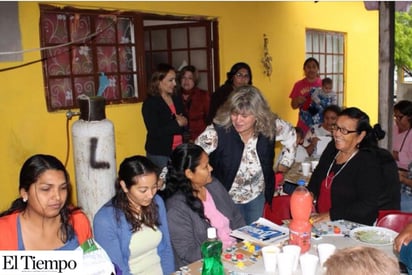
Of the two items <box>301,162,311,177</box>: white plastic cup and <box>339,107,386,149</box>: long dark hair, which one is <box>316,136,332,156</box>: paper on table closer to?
<box>301,162,311,177</box>: white plastic cup

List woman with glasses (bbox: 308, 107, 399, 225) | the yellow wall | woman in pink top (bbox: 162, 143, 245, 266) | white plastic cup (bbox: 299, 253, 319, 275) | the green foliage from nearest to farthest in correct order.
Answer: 1. white plastic cup (bbox: 299, 253, 319, 275)
2. woman in pink top (bbox: 162, 143, 245, 266)
3. woman with glasses (bbox: 308, 107, 399, 225)
4. the yellow wall
5. the green foliage

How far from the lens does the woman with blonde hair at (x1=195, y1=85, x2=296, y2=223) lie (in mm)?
3154

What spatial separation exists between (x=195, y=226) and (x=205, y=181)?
0.27 metres

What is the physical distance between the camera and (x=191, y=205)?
257 cm

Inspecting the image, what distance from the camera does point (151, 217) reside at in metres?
2.44

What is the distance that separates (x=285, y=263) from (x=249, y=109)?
4.48 ft

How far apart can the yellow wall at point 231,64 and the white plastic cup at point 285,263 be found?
2.66 m

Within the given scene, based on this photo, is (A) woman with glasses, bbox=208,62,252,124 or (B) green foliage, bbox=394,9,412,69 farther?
(B) green foliage, bbox=394,9,412,69

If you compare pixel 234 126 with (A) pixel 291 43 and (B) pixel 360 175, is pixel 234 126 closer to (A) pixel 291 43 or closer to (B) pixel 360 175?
(B) pixel 360 175

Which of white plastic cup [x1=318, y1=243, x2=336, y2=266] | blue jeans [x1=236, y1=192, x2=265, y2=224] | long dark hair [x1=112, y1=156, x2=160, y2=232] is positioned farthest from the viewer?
blue jeans [x1=236, y1=192, x2=265, y2=224]

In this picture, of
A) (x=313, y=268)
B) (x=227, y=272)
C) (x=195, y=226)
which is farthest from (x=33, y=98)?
(x=313, y=268)

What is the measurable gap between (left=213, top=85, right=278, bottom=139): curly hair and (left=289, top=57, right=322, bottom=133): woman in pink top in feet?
9.85

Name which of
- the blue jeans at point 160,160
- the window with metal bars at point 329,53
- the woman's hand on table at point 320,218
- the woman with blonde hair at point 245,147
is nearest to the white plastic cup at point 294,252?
the woman's hand on table at point 320,218

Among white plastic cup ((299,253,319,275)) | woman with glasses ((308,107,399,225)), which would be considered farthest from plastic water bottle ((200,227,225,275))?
woman with glasses ((308,107,399,225))
